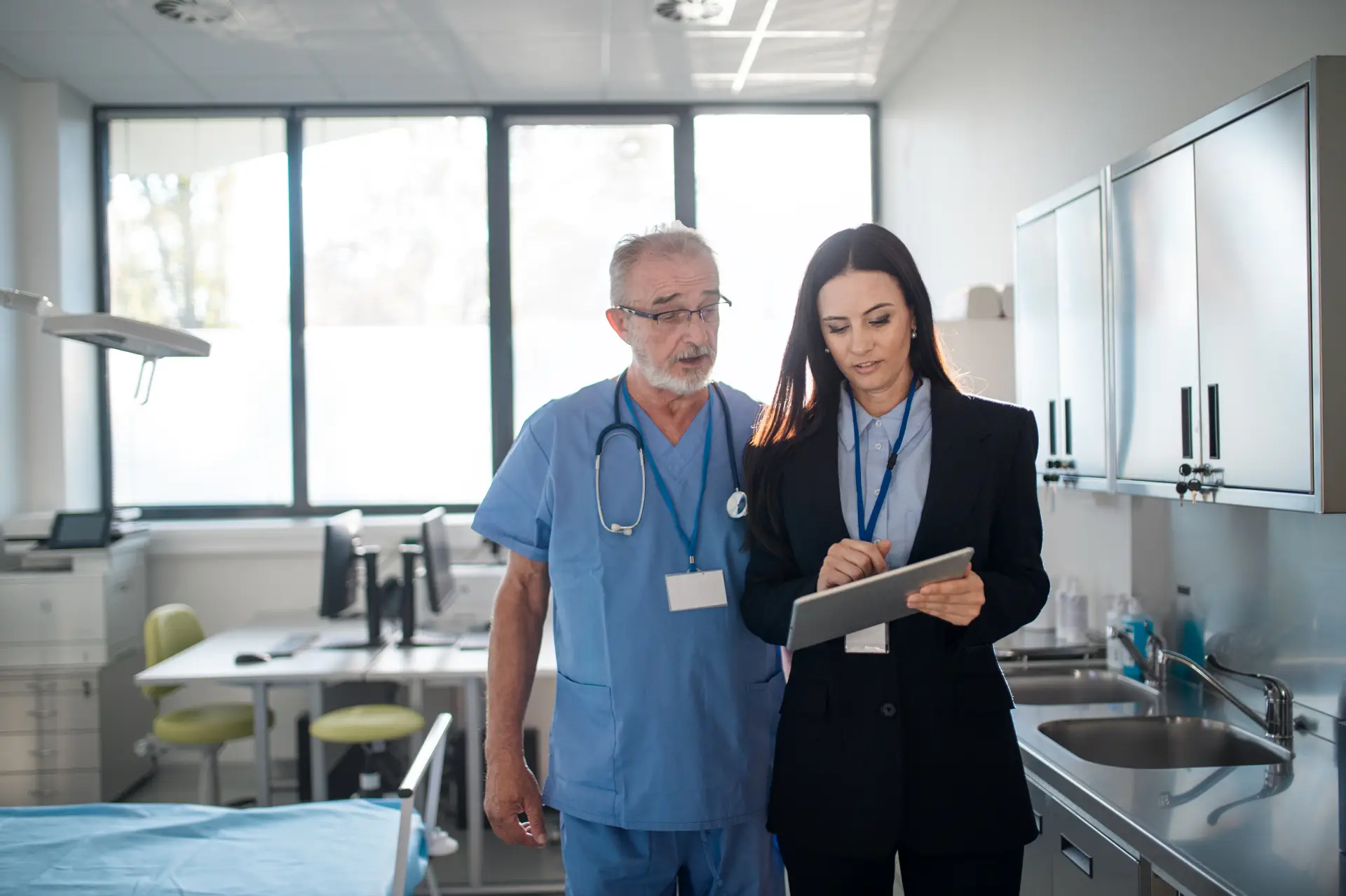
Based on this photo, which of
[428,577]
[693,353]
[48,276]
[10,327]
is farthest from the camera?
[48,276]

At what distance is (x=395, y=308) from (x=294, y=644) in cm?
189

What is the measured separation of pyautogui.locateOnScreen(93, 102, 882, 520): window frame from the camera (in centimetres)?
498

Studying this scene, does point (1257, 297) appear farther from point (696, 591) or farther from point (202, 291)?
point (202, 291)

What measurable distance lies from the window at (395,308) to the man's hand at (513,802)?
358 cm

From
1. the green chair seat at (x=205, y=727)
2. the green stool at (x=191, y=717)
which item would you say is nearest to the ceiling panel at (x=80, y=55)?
the green stool at (x=191, y=717)

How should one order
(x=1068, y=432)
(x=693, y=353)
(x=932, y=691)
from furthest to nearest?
(x=1068, y=432) < (x=693, y=353) < (x=932, y=691)

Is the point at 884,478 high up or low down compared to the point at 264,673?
up

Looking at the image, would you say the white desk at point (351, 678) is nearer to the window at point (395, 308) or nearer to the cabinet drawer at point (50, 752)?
the cabinet drawer at point (50, 752)

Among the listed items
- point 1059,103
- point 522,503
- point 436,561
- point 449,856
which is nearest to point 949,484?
point 522,503

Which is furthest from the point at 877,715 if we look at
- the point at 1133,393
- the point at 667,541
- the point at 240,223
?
the point at 240,223

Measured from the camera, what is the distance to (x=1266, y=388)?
1.60m

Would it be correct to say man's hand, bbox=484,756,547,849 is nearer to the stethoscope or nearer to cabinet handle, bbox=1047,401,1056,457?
the stethoscope

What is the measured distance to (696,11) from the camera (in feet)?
12.6

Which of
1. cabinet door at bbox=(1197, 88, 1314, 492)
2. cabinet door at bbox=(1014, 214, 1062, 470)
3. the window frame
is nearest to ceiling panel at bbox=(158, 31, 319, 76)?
the window frame
